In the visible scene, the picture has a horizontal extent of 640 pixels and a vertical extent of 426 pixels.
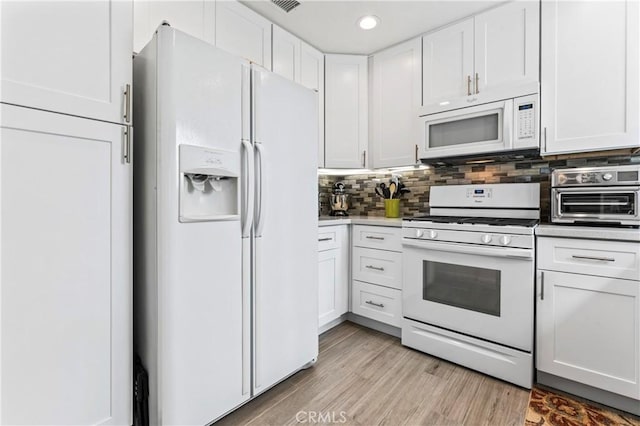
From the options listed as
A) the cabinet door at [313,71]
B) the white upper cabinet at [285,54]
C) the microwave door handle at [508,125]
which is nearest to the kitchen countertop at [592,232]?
the microwave door handle at [508,125]

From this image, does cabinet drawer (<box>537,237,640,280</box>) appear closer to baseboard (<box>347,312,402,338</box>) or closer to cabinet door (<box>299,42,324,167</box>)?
baseboard (<box>347,312,402,338</box>)

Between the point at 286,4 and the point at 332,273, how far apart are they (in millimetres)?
2045

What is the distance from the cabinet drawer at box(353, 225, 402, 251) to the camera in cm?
240

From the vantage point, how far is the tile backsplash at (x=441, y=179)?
224 cm

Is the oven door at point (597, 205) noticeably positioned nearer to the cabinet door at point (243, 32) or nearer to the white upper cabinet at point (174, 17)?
the cabinet door at point (243, 32)

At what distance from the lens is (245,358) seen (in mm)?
1543

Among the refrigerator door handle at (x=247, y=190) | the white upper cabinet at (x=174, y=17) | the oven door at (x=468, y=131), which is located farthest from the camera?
the oven door at (x=468, y=131)

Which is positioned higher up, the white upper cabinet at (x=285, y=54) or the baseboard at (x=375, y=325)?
the white upper cabinet at (x=285, y=54)

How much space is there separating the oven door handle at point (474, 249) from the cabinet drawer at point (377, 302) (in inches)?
17.4

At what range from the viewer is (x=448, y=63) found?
241 centimetres

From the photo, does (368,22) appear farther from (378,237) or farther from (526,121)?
(378,237)

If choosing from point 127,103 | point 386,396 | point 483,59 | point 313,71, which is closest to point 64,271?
point 127,103

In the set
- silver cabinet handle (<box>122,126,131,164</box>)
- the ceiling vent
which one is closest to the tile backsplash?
the ceiling vent

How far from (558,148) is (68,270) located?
2672 mm
